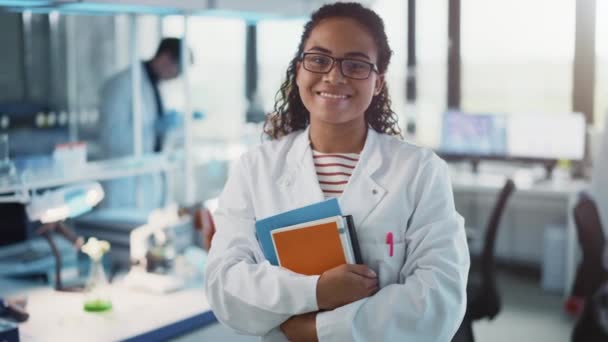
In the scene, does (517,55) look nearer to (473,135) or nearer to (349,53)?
(473,135)

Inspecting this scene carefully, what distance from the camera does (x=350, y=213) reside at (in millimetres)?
1467

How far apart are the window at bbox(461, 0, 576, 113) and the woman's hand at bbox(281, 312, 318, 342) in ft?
14.6

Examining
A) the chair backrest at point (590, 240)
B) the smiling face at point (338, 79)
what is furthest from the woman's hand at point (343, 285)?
the chair backrest at point (590, 240)

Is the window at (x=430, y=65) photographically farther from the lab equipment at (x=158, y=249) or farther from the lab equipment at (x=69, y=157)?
the lab equipment at (x=69, y=157)

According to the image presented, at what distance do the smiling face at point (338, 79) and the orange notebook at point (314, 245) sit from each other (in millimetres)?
219

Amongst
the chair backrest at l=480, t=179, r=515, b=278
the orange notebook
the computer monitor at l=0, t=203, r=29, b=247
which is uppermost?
the orange notebook

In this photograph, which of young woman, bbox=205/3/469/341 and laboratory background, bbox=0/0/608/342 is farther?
laboratory background, bbox=0/0/608/342

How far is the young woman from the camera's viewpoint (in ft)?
4.50

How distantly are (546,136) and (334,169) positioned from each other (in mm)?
3972

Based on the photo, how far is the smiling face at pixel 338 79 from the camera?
1443 mm

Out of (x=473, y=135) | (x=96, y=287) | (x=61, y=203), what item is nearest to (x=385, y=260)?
(x=96, y=287)

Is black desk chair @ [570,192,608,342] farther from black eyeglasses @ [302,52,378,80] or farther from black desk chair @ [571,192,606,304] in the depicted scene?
black eyeglasses @ [302,52,378,80]

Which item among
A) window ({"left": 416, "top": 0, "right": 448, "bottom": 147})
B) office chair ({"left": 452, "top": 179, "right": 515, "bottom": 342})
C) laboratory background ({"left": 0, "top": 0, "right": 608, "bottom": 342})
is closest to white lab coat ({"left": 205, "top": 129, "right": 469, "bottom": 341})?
laboratory background ({"left": 0, "top": 0, "right": 608, "bottom": 342})

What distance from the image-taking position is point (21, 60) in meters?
5.16
